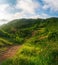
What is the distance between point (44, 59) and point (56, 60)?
2351 mm

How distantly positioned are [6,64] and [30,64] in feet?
14.7

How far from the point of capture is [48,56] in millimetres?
42344

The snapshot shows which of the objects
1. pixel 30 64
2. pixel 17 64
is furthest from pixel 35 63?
pixel 17 64

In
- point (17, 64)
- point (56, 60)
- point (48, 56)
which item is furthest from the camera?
point (48, 56)

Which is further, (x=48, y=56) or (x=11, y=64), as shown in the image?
(x=48, y=56)

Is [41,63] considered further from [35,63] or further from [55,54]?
[55,54]

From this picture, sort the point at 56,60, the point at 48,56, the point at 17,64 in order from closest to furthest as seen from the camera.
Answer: the point at 17,64, the point at 56,60, the point at 48,56

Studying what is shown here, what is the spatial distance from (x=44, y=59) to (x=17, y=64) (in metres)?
6.01

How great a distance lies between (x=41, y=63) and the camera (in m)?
38.3

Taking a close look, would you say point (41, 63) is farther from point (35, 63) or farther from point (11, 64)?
point (11, 64)

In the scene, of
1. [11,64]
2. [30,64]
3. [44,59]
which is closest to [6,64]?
[11,64]

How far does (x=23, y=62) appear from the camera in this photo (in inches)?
1516

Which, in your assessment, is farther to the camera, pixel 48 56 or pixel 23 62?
pixel 48 56

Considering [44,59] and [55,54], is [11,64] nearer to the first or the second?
[44,59]
